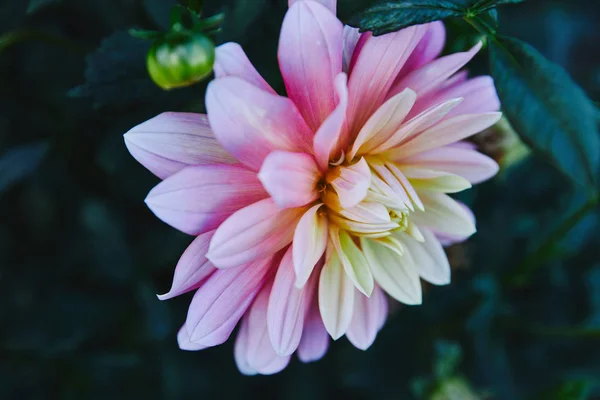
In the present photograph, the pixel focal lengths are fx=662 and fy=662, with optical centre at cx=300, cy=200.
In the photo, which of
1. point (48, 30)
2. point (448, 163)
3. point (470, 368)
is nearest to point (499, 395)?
Result: point (470, 368)

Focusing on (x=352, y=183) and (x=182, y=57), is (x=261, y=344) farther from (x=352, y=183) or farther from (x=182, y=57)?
(x=182, y=57)

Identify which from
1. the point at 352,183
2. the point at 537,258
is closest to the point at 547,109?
the point at 352,183

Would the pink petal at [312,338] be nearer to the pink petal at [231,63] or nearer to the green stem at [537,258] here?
the pink petal at [231,63]

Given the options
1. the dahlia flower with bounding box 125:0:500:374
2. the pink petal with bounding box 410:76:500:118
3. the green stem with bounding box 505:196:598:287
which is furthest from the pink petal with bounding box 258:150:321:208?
the green stem with bounding box 505:196:598:287

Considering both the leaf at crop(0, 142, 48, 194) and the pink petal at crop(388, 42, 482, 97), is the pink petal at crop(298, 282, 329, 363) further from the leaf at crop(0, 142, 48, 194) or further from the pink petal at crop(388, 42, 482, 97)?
the leaf at crop(0, 142, 48, 194)

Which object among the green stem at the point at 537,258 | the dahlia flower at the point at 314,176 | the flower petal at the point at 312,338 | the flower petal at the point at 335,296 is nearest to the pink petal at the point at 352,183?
the dahlia flower at the point at 314,176

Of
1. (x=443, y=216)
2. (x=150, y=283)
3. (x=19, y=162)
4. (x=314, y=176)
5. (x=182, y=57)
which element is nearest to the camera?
(x=182, y=57)
